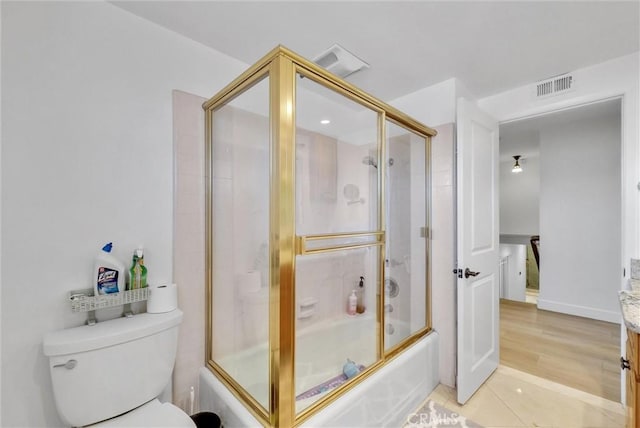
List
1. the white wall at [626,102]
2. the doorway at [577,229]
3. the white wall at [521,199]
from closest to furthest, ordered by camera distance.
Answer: the white wall at [626,102] → the doorway at [577,229] → the white wall at [521,199]

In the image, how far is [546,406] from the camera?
1.87 metres

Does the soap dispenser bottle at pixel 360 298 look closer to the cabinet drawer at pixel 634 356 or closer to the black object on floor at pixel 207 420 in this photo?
the black object on floor at pixel 207 420

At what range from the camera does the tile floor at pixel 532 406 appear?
5.68 ft

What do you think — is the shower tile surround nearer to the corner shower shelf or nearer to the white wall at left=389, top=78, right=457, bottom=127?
the corner shower shelf

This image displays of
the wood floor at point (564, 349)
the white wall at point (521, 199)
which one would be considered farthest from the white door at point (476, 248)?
the white wall at point (521, 199)

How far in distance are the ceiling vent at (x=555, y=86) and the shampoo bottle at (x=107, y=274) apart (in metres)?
3.02

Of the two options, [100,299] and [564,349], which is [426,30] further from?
[564,349]

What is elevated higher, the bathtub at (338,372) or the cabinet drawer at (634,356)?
the cabinet drawer at (634,356)


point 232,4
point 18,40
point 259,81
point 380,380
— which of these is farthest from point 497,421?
point 18,40

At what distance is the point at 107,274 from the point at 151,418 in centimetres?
67

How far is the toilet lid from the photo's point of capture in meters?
1.20

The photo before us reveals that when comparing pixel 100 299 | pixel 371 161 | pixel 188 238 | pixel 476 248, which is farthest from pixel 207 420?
pixel 476 248

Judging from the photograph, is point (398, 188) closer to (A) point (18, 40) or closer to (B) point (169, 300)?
(B) point (169, 300)

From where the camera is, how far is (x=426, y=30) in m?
1.61
